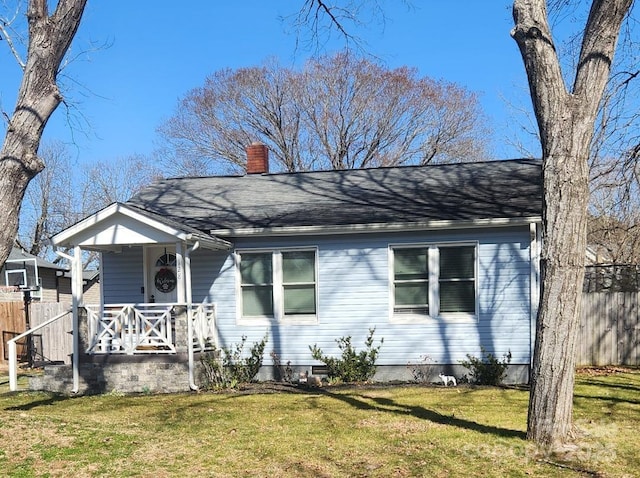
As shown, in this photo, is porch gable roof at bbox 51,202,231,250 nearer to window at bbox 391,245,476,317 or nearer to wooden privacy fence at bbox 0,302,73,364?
window at bbox 391,245,476,317

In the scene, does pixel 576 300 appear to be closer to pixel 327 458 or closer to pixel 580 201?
pixel 580 201

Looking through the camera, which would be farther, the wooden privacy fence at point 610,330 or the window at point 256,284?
the wooden privacy fence at point 610,330

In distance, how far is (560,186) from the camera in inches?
272

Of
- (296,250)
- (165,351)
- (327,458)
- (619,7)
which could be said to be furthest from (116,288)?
(619,7)

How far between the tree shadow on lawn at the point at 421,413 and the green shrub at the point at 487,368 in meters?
2.27

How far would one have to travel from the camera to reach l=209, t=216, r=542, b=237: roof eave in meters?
11.3

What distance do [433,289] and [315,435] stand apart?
4.89m

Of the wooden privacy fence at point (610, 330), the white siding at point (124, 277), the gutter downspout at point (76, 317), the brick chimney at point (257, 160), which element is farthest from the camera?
the brick chimney at point (257, 160)

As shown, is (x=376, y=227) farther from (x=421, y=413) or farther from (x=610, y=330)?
(x=610, y=330)

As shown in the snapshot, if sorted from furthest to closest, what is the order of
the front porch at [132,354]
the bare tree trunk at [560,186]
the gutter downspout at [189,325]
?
1. the front porch at [132,354]
2. the gutter downspout at [189,325]
3. the bare tree trunk at [560,186]

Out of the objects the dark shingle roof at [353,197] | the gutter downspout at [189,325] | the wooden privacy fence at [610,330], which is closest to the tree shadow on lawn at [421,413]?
the gutter downspout at [189,325]

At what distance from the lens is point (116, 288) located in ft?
43.1

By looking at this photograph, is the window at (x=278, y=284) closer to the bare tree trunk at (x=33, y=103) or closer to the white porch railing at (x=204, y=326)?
the white porch railing at (x=204, y=326)

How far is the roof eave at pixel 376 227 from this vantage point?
1132 cm
